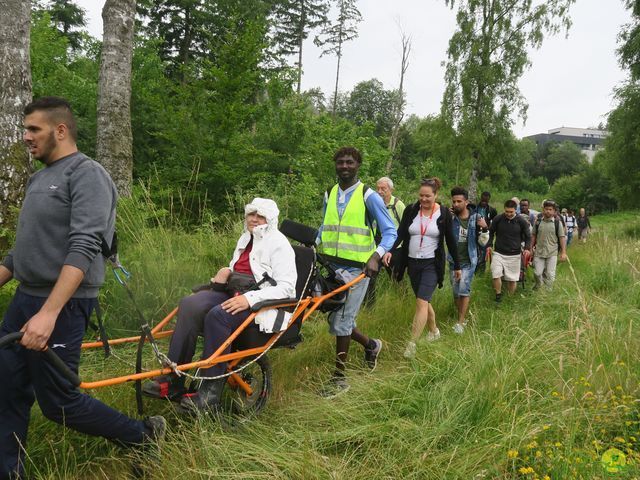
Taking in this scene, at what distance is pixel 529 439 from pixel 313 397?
1522 millimetres

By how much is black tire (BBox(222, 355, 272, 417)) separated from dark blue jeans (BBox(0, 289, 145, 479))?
1.03 metres

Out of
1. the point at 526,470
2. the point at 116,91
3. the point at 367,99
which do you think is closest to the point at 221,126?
the point at 116,91

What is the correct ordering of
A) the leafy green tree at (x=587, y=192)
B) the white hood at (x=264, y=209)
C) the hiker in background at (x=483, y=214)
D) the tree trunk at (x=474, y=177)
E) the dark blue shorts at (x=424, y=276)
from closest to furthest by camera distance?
the white hood at (x=264, y=209) → the dark blue shorts at (x=424, y=276) → the hiker in background at (x=483, y=214) → the tree trunk at (x=474, y=177) → the leafy green tree at (x=587, y=192)

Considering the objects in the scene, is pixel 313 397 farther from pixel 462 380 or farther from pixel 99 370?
pixel 99 370

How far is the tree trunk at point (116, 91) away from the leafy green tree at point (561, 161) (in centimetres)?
8000

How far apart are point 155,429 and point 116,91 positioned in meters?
4.98

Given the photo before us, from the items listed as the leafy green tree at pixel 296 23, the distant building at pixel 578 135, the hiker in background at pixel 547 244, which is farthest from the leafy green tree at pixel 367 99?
the distant building at pixel 578 135

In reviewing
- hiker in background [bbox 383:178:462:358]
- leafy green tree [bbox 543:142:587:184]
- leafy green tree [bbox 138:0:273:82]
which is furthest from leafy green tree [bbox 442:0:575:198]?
leafy green tree [bbox 543:142:587:184]

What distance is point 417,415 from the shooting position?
3074mm

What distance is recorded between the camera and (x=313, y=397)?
353 cm

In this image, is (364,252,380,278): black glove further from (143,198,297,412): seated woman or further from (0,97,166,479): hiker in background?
(0,97,166,479): hiker in background

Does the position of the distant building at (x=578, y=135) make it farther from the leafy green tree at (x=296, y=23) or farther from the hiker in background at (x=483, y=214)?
the hiker in background at (x=483, y=214)

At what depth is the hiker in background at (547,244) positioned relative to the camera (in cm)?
775

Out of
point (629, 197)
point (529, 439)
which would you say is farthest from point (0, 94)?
point (629, 197)
